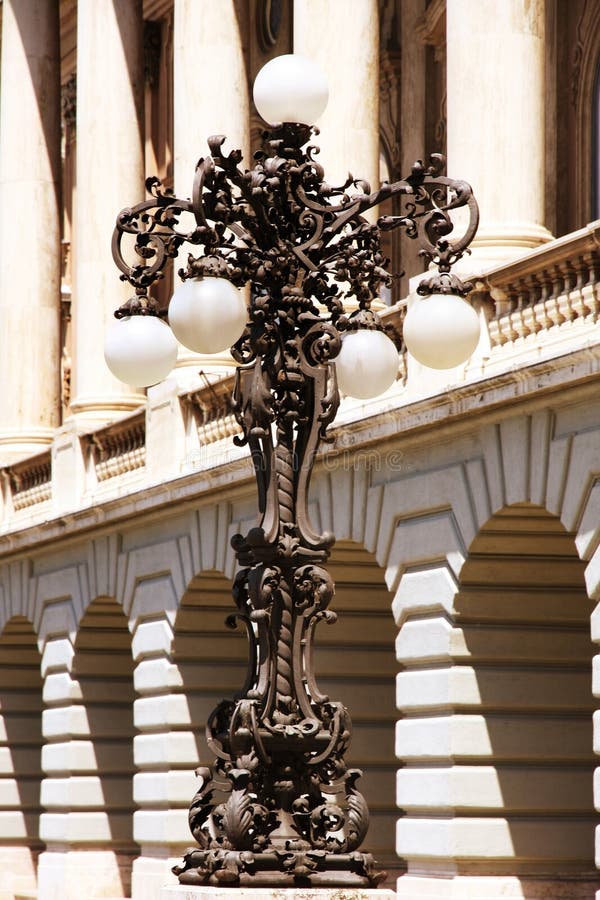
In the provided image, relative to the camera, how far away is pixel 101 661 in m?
33.3

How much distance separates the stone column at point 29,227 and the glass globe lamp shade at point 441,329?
24033 mm

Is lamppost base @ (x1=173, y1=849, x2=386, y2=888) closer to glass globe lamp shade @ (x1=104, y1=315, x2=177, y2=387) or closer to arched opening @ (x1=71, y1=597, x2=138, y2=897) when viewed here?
glass globe lamp shade @ (x1=104, y1=315, x2=177, y2=387)

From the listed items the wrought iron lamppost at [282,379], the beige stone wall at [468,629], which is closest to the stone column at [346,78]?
the beige stone wall at [468,629]

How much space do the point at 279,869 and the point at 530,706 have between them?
11.7 metres

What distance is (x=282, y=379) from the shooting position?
1183 cm

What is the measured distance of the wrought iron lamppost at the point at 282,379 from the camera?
11.2 metres

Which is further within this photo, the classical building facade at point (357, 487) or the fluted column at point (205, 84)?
the fluted column at point (205, 84)

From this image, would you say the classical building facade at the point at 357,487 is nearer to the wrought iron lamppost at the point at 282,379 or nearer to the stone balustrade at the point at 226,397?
the stone balustrade at the point at 226,397

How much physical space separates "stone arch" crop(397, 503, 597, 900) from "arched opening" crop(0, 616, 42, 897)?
1621 cm

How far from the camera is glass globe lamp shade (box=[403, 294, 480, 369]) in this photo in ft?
41.9

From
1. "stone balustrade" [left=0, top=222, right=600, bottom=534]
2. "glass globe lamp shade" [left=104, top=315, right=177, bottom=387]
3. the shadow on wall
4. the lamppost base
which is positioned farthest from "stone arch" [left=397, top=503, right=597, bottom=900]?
the lamppost base

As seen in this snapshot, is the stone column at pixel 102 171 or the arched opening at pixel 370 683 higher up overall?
the stone column at pixel 102 171

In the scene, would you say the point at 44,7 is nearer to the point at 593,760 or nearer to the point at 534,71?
the point at 534,71

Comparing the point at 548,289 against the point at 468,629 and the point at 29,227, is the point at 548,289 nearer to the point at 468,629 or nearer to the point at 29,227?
the point at 468,629
